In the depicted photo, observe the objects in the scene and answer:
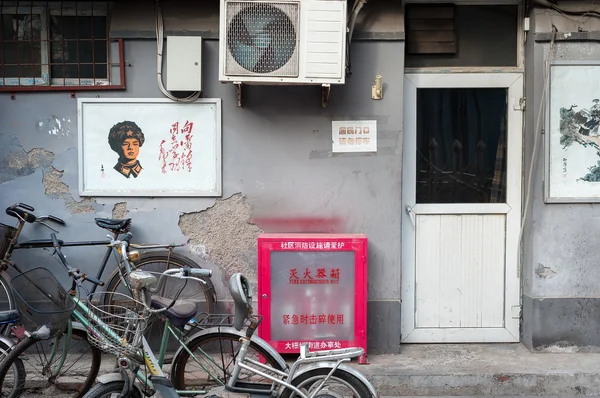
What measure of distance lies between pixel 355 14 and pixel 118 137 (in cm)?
248

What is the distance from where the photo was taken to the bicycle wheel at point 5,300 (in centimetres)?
479

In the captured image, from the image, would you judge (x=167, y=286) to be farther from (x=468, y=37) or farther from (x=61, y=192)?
(x=468, y=37)

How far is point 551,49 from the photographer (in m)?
5.50

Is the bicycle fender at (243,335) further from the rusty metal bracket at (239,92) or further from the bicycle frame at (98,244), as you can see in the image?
the rusty metal bracket at (239,92)

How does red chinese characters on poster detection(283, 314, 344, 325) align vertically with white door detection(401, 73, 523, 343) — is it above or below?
below

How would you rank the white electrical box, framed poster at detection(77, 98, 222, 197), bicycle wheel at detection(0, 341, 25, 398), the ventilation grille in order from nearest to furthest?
bicycle wheel at detection(0, 341, 25, 398)
the white electrical box
framed poster at detection(77, 98, 222, 197)
the ventilation grille

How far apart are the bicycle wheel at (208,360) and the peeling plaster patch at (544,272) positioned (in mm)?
2901

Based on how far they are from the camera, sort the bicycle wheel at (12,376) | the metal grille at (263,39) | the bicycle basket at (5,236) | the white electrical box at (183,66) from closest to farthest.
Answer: the bicycle wheel at (12,376)
the metal grille at (263,39)
the bicycle basket at (5,236)
the white electrical box at (183,66)

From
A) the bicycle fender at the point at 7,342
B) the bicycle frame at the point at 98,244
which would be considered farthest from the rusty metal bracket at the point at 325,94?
the bicycle fender at the point at 7,342

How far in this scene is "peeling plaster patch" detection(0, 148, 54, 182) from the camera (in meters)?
5.59

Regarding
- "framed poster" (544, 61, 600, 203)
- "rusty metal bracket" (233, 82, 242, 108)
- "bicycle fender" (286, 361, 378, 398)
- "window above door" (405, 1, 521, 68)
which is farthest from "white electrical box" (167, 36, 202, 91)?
"framed poster" (544, 61, 600, 203)

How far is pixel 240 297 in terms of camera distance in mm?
3838

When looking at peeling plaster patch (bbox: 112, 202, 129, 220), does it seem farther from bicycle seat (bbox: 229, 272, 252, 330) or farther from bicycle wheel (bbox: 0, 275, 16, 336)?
bicycle seat (bbox: 229, 272, 252, 330)

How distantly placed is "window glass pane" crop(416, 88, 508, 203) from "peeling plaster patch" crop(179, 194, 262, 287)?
1.74m
